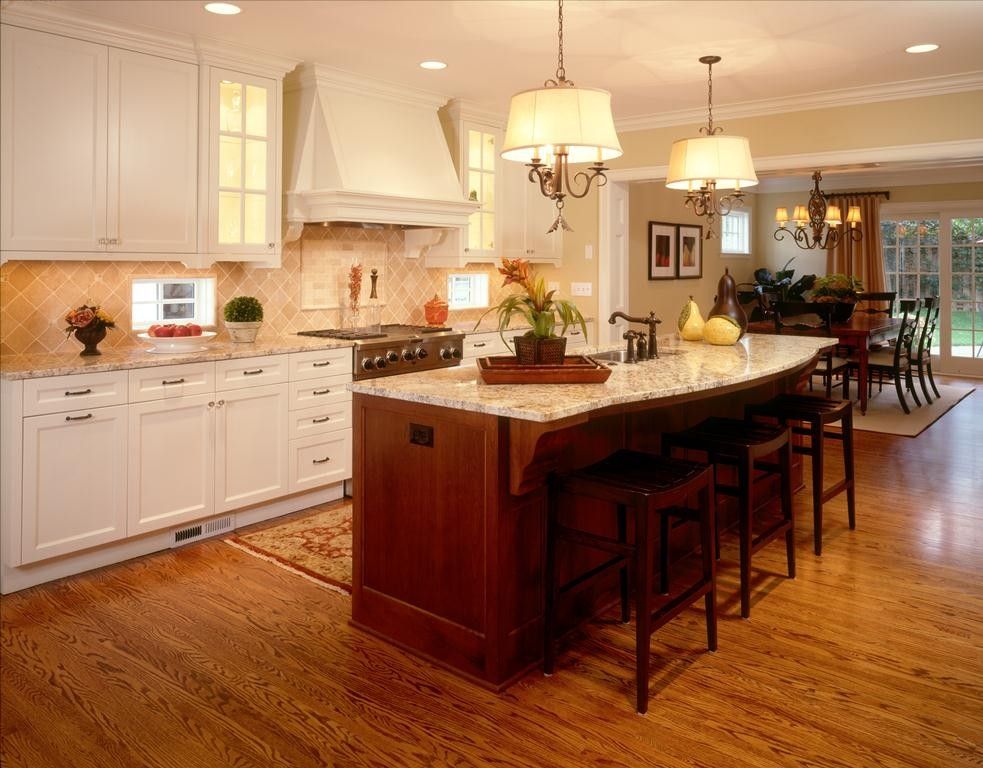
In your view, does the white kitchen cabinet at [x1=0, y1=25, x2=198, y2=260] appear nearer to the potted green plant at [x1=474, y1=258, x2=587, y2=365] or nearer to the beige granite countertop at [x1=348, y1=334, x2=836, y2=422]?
the beige granite countertop at [x1=348, y1=334, x2=836, y2=422]

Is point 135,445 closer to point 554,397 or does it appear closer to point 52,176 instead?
point 52,176

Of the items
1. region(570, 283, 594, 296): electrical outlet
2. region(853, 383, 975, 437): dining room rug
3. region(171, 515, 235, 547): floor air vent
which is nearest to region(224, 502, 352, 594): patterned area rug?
region(171, 515, 235, 547): floor air vent

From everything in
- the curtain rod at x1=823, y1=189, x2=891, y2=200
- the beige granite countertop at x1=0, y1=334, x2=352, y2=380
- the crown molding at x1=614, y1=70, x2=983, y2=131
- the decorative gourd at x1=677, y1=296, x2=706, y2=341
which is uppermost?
the curtain rod at x1=823, y1=189, x2=891, y2=200

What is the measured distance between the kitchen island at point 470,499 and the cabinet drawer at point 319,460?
1467 mm

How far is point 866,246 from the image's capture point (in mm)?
10781

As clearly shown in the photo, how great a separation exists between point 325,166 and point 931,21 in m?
3.18

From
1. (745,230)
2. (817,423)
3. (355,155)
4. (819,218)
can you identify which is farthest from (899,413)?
(355,155)

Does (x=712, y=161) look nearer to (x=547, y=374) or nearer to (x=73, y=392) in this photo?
(x=547, y=374)

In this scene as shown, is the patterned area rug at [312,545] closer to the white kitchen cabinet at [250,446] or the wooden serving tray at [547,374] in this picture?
the white kitchen cabinet at [250,446]

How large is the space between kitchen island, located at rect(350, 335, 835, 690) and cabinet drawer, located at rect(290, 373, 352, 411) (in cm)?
140

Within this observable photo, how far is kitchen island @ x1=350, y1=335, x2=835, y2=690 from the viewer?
8.28ft

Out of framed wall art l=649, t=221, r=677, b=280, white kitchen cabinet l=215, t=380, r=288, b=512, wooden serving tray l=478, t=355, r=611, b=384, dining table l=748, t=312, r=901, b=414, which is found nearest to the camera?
wooden serving tray l=478, t=355, r=611, b=384

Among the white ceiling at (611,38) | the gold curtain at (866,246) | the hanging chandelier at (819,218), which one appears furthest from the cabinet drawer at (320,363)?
the gold curtain at (866,246)

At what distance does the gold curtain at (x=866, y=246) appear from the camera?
10672 millimetres
